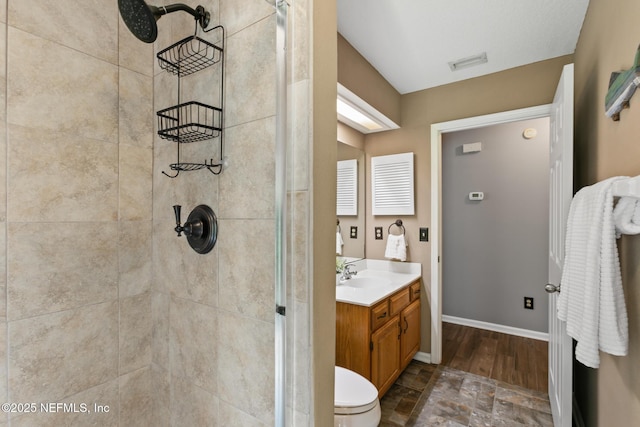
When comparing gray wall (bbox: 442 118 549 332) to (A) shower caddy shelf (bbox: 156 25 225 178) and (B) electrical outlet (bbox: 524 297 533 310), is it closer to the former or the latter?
(B) electrical outlet (bbox: 524 297 533 310)

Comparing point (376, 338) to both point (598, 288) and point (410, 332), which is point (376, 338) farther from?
point (598, 288)

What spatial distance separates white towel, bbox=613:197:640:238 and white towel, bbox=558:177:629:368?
0.07ft

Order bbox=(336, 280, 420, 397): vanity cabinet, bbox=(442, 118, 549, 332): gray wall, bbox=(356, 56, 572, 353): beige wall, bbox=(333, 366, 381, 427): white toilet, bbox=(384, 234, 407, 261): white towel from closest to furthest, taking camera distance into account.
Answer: bbox=(333, 366, 381, 427): white toilet, bbox=(336, 280, 420, 397): vanity cabinet, bbox=(356, 56, 572, 353): beige wall, bbox=(384, 234, 407, 261): white towel, bbox=(442, 118, 549, 332): gray wall

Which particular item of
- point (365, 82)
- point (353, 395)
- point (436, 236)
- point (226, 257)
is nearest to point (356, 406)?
point (353, 395)

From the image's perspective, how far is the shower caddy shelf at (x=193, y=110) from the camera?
0.95 metres

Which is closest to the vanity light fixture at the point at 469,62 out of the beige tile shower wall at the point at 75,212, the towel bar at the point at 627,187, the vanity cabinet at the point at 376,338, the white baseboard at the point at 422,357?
the towel bar at the point at 627,187

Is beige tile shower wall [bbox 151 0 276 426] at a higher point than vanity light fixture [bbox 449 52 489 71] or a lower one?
lower

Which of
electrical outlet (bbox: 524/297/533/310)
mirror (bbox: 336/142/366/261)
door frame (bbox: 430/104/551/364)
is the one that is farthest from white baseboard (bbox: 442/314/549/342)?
mirror (bbox: 336/142/366/261)

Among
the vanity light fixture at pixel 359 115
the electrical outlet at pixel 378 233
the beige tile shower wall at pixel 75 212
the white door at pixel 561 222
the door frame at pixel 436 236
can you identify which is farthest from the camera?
the electrical outlet at pixel 378 233

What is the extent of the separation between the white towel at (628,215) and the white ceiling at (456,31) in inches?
51.5

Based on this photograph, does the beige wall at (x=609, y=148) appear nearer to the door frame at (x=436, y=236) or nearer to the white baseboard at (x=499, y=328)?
the door frame at (x=436, y=236)

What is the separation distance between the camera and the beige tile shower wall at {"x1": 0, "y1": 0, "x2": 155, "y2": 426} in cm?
86

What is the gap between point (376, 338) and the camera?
75.4 inches

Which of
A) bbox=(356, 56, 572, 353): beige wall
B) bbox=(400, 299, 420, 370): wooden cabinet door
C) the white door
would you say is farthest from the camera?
bbox=(400, 299, 420, 370): wooden cabinet door
